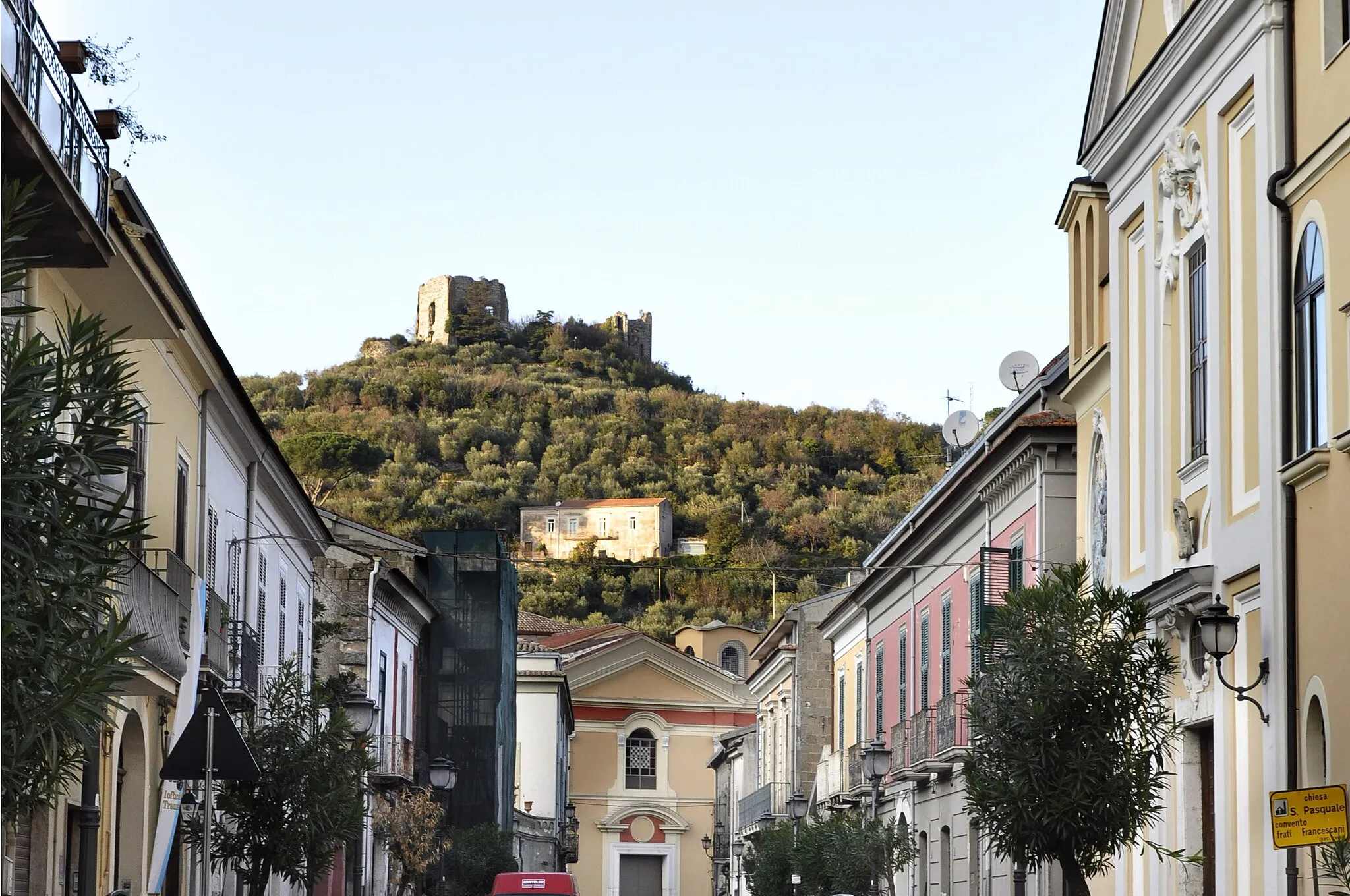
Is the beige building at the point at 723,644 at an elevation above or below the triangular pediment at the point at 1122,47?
below

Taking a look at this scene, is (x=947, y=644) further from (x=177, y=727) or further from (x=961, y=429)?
(x=177, y=727)

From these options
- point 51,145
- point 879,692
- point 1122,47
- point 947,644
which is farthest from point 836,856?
point 51,145

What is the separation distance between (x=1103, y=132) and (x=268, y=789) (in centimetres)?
1203

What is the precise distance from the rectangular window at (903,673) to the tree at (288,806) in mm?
14883

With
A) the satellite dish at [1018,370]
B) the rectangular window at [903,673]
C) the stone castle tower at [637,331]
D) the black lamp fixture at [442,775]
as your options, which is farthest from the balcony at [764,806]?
the stone castle tower at [637,331]

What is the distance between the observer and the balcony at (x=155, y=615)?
57.7 feet

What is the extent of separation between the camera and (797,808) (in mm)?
41625

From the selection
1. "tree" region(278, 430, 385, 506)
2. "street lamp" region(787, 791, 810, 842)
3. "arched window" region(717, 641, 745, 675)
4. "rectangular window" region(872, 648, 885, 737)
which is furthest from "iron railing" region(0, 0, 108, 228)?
"tree" region(278, 430, 385, 506)

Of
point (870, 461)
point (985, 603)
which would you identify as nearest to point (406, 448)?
point (870, 461)

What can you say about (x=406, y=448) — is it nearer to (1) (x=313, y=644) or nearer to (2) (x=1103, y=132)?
(1) (x=313, y=644)

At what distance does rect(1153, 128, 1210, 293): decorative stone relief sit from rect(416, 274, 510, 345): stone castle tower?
14807 centimetres

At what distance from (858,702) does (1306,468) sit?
2755 centimetres

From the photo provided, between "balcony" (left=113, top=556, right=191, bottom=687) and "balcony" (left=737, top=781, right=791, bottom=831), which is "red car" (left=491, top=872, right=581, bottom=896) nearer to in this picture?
"balcony" (left=113, top=556, right=191, bottom=687)

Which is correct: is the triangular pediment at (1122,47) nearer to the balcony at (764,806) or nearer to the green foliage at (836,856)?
the green foliage at (836,856)
